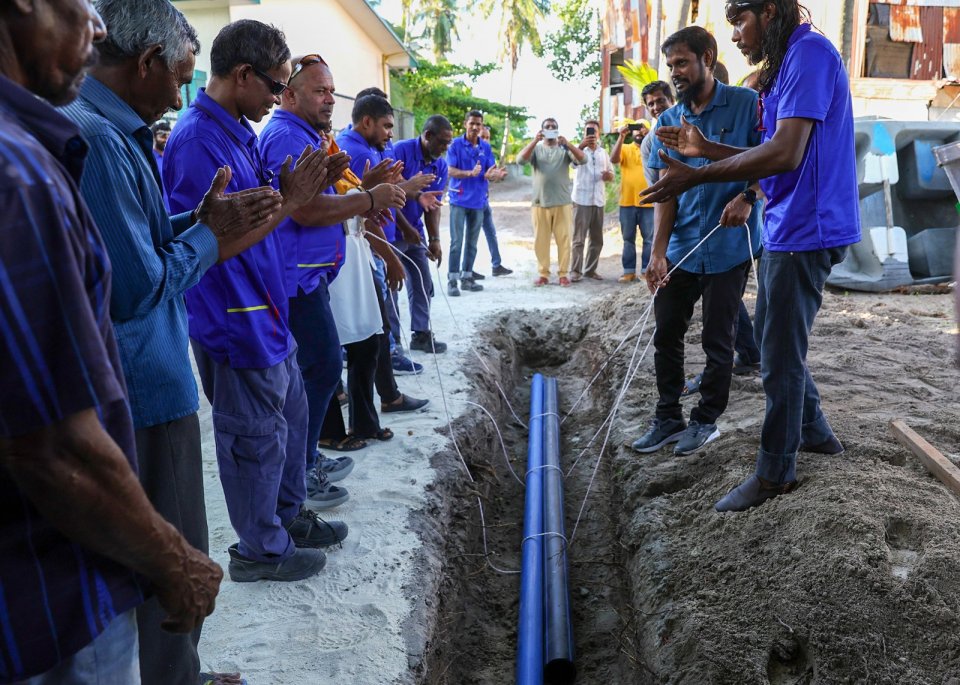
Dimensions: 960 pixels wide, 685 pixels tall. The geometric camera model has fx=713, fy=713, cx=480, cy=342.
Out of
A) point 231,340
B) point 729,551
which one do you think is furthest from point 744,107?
point 231,340

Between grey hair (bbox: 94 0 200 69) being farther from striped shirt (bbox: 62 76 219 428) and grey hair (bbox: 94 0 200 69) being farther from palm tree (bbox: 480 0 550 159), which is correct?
palm tree (bbox: 480 0 550 159)

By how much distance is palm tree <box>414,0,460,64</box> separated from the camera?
3244cm

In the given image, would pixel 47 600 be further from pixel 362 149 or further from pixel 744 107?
pixel 362 149

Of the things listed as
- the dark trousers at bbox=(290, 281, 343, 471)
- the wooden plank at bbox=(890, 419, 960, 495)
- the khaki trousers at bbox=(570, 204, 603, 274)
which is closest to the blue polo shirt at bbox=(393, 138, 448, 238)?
the dark trousers at bbox=(290, 281, 343, 471)

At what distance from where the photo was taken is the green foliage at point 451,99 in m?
25.3

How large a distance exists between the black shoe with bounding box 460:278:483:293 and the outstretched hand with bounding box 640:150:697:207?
6.11 m

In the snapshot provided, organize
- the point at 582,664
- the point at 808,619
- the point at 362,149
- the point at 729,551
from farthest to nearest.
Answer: the point at 362,149, the point at 582,664, the point at 729,551, the point at 808,619

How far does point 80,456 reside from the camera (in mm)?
966

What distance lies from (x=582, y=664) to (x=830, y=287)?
579 cm

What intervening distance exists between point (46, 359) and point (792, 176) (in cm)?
255

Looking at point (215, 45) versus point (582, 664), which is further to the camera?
point (582, 664)

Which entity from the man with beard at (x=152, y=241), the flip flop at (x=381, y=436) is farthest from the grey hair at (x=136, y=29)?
the flip flop at (x=381, y=436)

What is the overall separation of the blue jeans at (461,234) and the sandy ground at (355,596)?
4065mm

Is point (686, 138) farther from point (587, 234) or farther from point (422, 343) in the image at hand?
point (587, 234)
